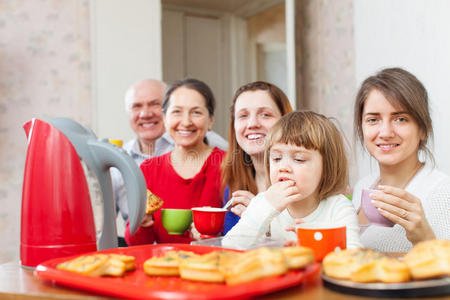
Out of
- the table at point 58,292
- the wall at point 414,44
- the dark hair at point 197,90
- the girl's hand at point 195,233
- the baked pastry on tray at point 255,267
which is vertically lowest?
the girl's hand at point 195,233

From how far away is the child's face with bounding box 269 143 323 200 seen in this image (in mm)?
1069

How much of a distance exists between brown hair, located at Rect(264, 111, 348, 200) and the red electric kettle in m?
0.42

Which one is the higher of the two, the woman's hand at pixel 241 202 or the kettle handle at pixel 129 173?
the kettle handle at pixel 129 173

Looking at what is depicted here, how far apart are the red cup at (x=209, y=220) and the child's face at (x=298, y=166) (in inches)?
6.8

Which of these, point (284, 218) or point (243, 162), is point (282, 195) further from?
point (243, 162)

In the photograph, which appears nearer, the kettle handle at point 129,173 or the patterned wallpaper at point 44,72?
the kettle handle at point 129,173

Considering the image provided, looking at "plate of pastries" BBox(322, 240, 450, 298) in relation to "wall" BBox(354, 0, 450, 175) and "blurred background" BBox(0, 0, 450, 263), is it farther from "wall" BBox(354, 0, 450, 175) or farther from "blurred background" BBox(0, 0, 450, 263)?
"blurred background" BBox(0, 0, 450, 263)

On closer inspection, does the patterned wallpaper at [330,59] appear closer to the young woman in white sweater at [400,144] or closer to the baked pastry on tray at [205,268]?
the young woman in white sweater at [400,144]

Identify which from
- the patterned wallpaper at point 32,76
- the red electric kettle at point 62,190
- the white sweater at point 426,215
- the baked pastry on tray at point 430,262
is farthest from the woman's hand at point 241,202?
the patterned wallpaper at point 32,76

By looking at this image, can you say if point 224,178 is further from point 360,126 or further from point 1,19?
point 1,19

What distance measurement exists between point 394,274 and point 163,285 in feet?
0.98

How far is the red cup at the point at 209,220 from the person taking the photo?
1006mm

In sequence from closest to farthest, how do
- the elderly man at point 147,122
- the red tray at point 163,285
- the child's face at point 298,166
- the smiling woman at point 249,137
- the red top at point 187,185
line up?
1. the red tray at point 163,285
2. the child's face at point 298,166
3. the smiling woman at point 249,137
4. the red top at point 187,185
5. the elderly man at point 147,122

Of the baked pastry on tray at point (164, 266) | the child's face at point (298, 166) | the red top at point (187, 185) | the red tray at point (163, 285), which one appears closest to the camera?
the red tray at point (163, 285)
